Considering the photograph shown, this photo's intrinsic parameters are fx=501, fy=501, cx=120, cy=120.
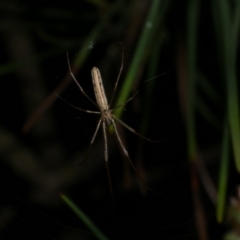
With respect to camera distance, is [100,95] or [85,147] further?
[85,147]

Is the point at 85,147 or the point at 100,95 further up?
the point at 100,95

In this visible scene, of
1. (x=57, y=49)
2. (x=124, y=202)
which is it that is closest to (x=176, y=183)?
(x=124, y=202)

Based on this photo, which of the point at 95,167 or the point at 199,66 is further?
the point at 95,167

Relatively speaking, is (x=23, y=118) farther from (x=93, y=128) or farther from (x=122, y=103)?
(x=122, y=103)

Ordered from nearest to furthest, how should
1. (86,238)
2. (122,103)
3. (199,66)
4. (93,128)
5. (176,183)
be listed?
(122,103) < (199,66) < (93,128) < (176,183) < (86,238)
